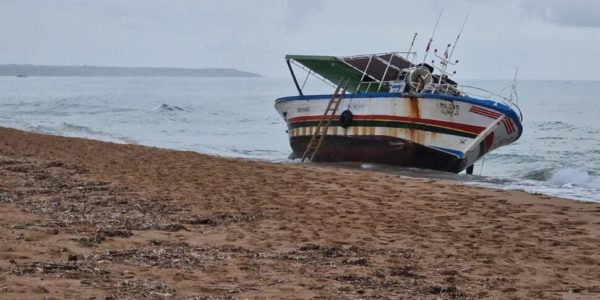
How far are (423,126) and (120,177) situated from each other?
7.78 m

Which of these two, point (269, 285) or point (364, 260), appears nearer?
point (269, 285)

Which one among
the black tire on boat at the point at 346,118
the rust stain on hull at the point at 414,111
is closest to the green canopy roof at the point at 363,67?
the black tire on boat at the point at 346,118

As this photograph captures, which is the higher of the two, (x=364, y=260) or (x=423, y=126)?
(x=423, y=126)

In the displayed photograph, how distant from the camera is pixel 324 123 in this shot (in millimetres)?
20688

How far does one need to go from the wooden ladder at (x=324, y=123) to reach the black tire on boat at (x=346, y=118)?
272 millimetres

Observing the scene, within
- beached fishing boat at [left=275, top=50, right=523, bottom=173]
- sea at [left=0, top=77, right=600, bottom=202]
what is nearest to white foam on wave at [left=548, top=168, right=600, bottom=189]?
sea at [left=0, top=77, right=600, bottom=202]

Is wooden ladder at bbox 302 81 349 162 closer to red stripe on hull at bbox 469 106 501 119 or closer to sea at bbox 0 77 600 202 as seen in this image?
sea at bbox 0 77 600 202

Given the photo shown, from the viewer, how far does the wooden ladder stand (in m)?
20.2

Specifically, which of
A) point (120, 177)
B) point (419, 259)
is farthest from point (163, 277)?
point (120, 177)

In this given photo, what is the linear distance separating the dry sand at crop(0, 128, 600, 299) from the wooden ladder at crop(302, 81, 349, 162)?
5.86 m

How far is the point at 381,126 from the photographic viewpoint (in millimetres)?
19344

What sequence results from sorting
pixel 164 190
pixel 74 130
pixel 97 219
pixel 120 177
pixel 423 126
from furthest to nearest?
pixel 74 130 → pixel 423 126 → pixel 120 177 → pixel 164 190 → pixel 97 219

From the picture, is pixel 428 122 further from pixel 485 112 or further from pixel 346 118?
pixel 346 118

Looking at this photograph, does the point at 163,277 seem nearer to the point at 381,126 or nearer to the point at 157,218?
the point at 157,218
